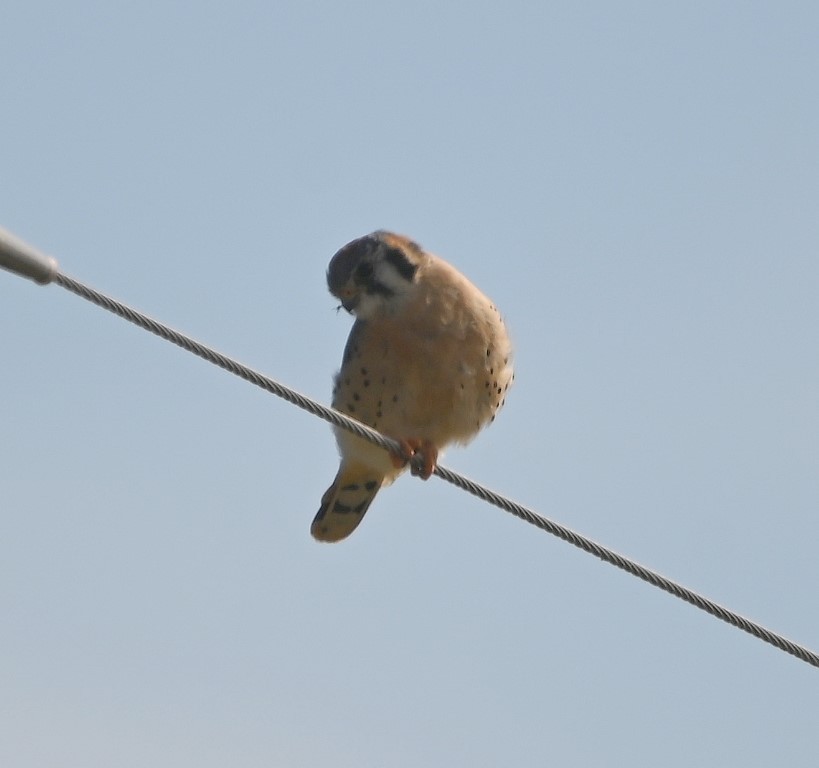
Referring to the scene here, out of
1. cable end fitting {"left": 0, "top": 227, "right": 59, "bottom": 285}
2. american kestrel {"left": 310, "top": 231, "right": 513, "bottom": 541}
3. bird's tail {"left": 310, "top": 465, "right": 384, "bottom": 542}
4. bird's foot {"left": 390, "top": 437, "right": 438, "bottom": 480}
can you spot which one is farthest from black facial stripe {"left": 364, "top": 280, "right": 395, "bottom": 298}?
cable end fitting {"left": 0, "top": 227, "right": 59, "bottom": 285}

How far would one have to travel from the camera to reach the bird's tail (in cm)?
766

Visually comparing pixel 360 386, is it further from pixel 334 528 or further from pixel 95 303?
pixel 95 303

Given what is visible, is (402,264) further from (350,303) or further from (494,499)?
(494,499)

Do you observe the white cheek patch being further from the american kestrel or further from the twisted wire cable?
the twisted wire cable

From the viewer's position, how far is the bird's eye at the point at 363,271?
7059 millimetres

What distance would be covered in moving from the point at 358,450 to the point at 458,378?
78 cm

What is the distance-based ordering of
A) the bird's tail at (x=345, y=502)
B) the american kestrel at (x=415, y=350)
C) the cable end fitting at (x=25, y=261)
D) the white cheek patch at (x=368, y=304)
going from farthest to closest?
the bird's tail at (x=345, y=502) → the white cheek patch at (x=368, y=304) → the american kestrel at (x=415, y=350) → the cable end fitting at (x=25, y=261)

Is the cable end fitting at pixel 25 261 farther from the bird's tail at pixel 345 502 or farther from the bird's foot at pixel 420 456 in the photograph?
the bird's tail at pixel 345 502

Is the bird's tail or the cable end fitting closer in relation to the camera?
the cable end fitting

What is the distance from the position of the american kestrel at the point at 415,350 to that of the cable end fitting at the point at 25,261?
301 centimetres

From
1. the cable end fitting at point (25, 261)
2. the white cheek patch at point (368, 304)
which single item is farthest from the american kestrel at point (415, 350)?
the cable end fitting at point (25, 261)

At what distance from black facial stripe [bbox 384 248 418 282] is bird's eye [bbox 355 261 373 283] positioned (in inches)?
3.5

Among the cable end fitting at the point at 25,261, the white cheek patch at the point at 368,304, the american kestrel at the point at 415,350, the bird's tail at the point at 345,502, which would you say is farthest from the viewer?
the bird's tail at the point at 345,502

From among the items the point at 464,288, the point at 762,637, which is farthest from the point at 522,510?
the point at 464,288
